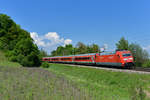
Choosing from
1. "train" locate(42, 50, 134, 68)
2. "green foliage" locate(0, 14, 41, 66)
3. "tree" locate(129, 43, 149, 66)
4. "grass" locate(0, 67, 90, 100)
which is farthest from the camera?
"tree" locate(129, 43, 149, 66)

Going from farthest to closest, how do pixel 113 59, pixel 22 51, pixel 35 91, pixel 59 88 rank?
1. pixel 22 51
2. pixel 113 59
3. pixel 59 88
4. pixel 35 91

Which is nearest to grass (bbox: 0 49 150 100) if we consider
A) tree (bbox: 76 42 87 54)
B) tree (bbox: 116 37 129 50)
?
tree (bbox: 116 37 129 50)

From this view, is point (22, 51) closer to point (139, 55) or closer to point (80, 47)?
point (139, 55)

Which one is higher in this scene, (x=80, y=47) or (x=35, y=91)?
(x=80, y=47)

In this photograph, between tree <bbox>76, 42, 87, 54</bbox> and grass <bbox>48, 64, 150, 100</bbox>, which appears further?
tree <bbox>76, 42, 87, 54</bbox>

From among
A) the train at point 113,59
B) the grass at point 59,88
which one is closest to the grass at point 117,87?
the grass at point 59,88

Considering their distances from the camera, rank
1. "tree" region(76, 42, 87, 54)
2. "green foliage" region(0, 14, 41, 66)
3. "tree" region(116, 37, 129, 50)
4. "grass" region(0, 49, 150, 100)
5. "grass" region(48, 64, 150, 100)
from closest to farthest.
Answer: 1. "grass" region(0, 49, 150, 100)
2. "grass" region(48, 64, 150, 100)
3. "green foliage" region(0, 14, 41, 66)
4. "tree" region(116, 37, 129, 50)
5. "tree" region(76, 42, 87, 54)

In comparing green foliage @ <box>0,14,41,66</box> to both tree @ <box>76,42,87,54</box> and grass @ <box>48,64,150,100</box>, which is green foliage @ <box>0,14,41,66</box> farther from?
tree @ <box>76,42,87,54</box>

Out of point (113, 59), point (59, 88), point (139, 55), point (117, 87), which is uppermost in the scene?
point (139, 55)

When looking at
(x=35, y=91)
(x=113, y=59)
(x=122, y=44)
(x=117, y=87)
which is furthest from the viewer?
(x=122, y=44)

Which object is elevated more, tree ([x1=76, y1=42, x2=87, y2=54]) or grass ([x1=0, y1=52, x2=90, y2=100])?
tree ([x1=76, y1=42, x2=87, y2=54])

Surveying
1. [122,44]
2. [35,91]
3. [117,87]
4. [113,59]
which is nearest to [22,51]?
[113,59]

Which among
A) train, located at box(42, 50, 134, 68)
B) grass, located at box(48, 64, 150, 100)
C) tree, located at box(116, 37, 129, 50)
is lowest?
grass, located at box(48, 64, 150, 100)

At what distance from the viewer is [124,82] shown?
604 inches
